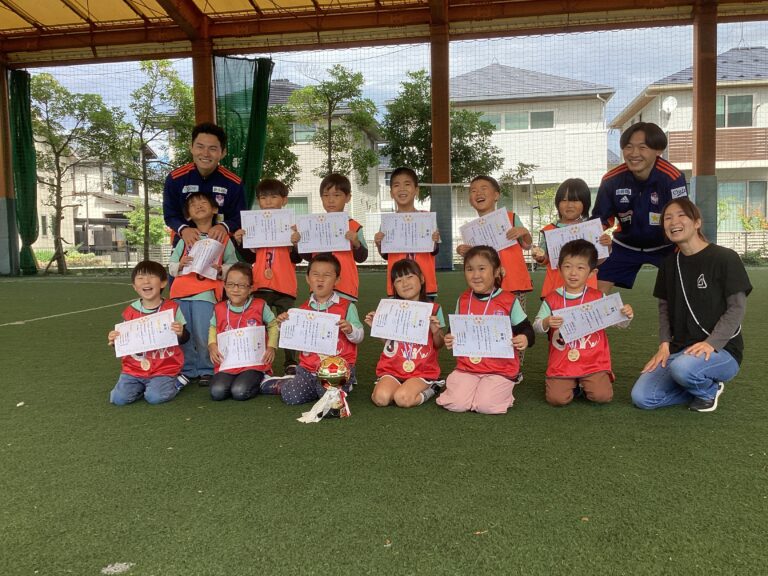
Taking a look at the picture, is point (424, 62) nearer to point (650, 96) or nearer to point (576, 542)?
point (650, 96)

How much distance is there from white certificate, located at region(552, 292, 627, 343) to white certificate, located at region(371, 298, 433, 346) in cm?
69

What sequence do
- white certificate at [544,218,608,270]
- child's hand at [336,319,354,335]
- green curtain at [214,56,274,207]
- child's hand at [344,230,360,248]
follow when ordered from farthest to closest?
green curtain at [214,56,274,207]
child's hand at [344,230,360,248]
white certificate at [544,218,608,270]
child's hand at [336,319,354,335]

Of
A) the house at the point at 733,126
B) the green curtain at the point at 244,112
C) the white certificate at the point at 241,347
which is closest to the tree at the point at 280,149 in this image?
the green curtain at the point at 244,112

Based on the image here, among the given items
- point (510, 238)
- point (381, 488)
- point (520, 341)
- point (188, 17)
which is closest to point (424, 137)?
point (188, 17)

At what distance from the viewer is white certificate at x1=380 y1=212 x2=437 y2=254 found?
354 cm

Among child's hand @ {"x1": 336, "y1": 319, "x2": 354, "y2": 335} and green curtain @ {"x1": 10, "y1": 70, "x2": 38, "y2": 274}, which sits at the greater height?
green curtain @ {"x1": 10, "y1": 70, "x2": 38, "y2": 274}

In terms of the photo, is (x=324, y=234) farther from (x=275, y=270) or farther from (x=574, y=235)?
(x=574, y=235)

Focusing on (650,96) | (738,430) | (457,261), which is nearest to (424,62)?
(457,261)

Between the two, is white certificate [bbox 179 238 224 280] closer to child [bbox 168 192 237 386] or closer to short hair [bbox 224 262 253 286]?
child [bbox 168 192 237 386]

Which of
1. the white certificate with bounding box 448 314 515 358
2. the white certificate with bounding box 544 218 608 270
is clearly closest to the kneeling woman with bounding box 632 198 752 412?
the white certificate with bounding box 544 218 608 270

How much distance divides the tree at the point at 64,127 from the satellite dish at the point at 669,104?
13785mm

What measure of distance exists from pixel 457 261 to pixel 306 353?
9231 mm

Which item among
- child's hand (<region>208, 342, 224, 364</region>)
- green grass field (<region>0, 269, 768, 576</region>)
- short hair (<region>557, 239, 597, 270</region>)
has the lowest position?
green grass field (<region>0, 269, 768, 576</region>)

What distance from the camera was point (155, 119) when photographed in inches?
527
